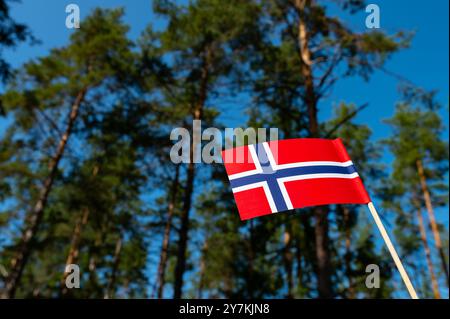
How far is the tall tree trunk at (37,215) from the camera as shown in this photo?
411 inches

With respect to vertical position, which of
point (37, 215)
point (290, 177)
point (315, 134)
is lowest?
point (290, 177)

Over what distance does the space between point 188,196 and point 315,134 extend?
417 centimetres

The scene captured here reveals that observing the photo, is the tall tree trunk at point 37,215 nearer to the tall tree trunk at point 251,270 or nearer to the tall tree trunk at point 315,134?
the tall tree trunk at point 251,270

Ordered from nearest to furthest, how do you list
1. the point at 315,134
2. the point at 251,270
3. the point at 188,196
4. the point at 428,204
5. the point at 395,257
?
the point at 395,257, the point at 315,134, the point at 188,196, the point at 251,270, the point at 428,204

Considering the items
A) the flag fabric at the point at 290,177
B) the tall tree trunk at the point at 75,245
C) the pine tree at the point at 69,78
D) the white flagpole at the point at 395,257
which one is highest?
the pine tree at the point at 69,78

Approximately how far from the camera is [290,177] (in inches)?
145

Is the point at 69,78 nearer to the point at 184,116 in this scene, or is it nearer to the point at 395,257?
the point at 184,116

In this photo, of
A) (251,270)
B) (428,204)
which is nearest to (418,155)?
(428,204)

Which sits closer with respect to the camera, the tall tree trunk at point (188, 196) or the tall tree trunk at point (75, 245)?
the tall tree trunk at point (188, 196)

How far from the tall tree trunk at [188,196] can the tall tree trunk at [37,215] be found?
4.90 metres

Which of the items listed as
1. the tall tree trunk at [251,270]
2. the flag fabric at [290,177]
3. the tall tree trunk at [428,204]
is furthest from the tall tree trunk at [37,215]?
the tall tree trunk at [428,204]
